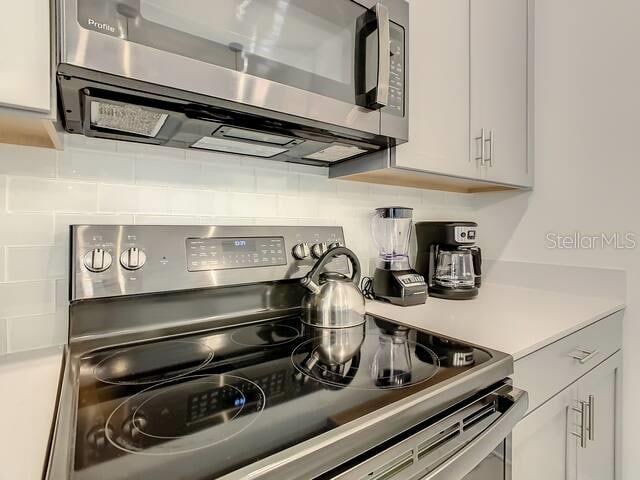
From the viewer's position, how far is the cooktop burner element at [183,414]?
45cm

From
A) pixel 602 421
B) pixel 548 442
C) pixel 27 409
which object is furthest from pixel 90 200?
pixel 602 421

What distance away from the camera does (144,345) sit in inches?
32.3

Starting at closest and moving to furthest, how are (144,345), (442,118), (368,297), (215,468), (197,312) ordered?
(215,468), (144,345), (197,312), (442,118), (368,297)

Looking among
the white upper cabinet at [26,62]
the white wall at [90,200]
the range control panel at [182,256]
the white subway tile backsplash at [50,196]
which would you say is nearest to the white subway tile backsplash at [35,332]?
the white wall at [90,200]

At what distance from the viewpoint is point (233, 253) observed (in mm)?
960

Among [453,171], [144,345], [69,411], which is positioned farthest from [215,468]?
[453,171]

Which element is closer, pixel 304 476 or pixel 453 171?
pixel 304 476

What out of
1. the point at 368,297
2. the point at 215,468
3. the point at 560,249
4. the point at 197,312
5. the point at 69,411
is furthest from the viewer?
Answer: the point at 560,249

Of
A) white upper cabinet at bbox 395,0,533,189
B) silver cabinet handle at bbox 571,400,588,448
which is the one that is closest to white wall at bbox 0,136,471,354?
white upper cabinet at bbox 395,0,533,189

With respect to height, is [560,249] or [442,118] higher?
[442,118]

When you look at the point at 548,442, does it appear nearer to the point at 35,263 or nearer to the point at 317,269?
the point at 317,269

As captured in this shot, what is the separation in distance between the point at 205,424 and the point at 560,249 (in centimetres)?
153

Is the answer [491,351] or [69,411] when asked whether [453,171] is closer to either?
[491,351]

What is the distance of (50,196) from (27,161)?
0.27ft
